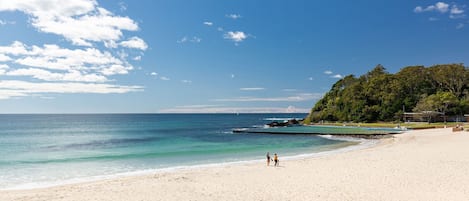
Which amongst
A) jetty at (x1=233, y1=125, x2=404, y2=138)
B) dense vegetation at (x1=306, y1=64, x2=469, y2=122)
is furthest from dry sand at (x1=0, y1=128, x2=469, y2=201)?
dense vegetation at (x1=306, y1=64, x2=469, y2=122)

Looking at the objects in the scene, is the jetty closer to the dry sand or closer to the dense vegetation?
the dense vegetation

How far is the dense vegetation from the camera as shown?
83.0 metres

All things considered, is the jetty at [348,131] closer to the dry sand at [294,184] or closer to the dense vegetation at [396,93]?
the dense vegetation at [396,93]

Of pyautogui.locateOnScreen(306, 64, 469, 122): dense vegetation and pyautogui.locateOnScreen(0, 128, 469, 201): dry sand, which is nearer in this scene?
pyautogui.locateOnScreen(0, 128, 469, 201): dry sand

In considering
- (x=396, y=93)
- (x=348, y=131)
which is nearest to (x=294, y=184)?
(x=348, y=131)

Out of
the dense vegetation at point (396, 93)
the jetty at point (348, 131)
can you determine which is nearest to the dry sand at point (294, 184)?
the jetty at point (348, 131)

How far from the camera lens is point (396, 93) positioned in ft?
277

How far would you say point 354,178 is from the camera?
16281mm

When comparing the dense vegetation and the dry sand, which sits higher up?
the dense vegetation

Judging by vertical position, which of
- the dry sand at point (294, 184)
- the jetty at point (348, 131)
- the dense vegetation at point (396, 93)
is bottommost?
the dry sand at point (294, 184)

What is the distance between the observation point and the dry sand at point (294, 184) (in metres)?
13.2

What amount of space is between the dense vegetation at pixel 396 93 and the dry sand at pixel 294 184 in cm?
6588

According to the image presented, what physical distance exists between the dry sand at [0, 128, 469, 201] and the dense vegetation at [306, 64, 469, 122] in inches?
2594

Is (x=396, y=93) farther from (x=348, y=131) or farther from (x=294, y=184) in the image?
(x=294, y=184)
